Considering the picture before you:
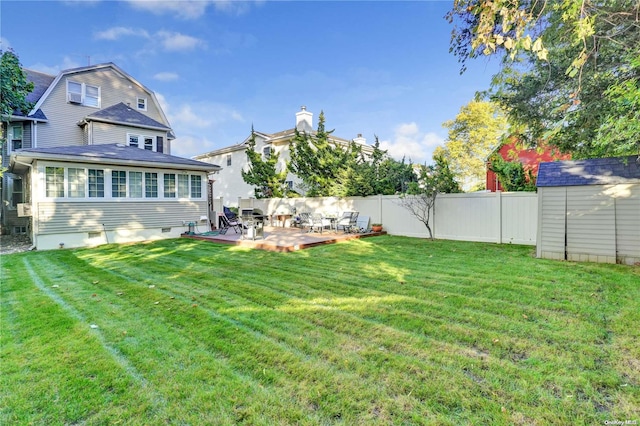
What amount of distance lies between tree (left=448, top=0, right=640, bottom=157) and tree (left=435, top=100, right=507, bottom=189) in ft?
59.8

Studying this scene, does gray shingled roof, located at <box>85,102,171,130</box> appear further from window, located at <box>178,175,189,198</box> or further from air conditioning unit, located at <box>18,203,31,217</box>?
air conditioning unit, located at <box>18,203,31,217</box>

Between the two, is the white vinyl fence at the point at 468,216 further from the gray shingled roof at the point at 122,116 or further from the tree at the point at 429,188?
the gray shingled roof at the point at 122,116

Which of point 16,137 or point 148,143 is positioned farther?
point 148,143

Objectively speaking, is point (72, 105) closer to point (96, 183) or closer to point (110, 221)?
point (96, 183)

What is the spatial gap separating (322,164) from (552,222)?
34.0 ft

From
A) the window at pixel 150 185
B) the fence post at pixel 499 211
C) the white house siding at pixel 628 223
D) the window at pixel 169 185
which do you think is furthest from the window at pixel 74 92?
the white house siding at pixel 628 223

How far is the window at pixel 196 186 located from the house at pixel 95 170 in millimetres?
40

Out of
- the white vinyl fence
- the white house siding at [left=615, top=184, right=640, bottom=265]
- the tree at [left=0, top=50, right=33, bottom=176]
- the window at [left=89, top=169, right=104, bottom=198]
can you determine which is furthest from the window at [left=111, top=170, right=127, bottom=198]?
the white house siding at [left=615, top=184, right=640, bottom=265]

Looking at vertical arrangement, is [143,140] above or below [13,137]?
above

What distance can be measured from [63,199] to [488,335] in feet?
40.5

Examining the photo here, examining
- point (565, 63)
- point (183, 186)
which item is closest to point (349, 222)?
point (183, 186)

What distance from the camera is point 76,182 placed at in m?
10.3

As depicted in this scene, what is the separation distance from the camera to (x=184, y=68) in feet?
59.2

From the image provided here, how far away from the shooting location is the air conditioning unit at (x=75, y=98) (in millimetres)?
15672
